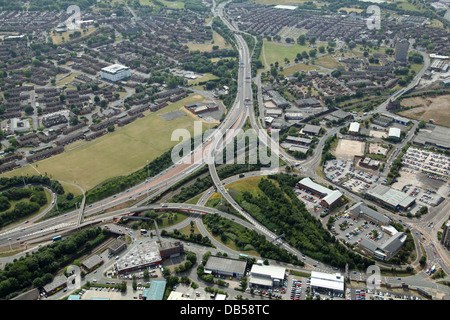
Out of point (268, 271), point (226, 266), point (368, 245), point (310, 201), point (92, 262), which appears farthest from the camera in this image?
point (310, 201)

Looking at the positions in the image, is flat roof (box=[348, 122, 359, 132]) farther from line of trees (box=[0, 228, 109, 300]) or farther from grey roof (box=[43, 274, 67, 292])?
grey roof (box=[43, 274, 67, 292])

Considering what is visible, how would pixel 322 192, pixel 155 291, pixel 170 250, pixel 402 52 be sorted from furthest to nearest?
pixel 402 52
pixel 322 192
pixel 170 250
pixel 155 291

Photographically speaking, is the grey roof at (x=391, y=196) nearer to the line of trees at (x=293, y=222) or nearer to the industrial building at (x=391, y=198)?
the industrial building at (x=391, y=198)

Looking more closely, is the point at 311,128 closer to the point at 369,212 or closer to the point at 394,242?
the point at 369,212

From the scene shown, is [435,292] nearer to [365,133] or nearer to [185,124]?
[365,133]

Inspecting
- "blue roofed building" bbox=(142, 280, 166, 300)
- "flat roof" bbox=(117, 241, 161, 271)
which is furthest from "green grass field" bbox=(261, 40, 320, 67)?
"blue roofed building" bbox=(142, 280, 166, 300)

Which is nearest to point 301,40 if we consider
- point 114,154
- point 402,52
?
point 402,52

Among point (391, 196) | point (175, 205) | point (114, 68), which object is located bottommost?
point (175, 205)
